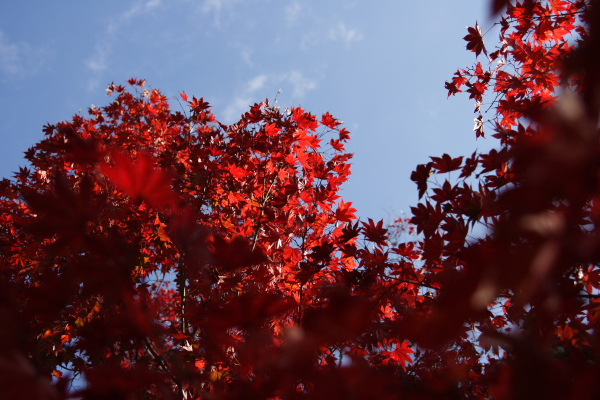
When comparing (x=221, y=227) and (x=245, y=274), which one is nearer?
(x=245, y=274)

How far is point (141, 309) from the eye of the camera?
1885mm

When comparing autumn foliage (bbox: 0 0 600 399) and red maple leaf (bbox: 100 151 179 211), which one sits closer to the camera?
autumn foliage (bbox: 0 0 600 399)

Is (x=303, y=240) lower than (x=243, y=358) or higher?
higher

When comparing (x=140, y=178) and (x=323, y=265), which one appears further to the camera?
(x=323, y=265)

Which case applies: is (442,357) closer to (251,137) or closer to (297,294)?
(297,294)

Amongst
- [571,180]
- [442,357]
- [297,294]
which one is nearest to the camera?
[571,180]

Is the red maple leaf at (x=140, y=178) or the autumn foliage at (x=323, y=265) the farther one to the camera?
the red maple leaf at (x=140, y=178)

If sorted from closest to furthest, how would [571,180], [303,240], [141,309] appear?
1. [571,180]
2. [141,309]
3. [303,240]

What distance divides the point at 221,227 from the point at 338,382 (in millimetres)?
3330

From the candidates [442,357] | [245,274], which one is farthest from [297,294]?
[442,357]

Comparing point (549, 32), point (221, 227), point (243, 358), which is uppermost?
point (549, 32)

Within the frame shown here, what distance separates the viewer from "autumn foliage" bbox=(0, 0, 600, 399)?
3.00ft

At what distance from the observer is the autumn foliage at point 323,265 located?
92cm

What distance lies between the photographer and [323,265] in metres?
2.79
